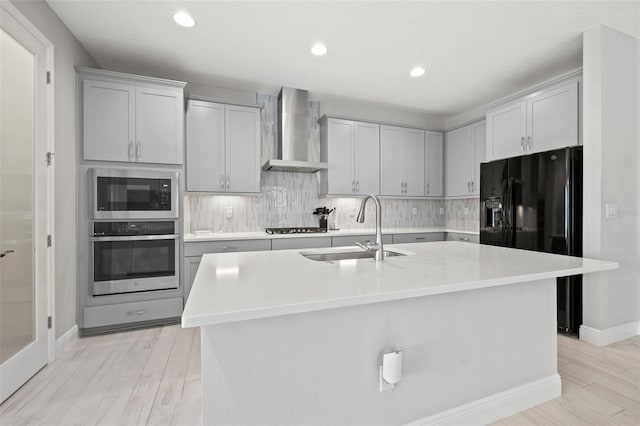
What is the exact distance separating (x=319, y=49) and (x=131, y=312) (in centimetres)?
299

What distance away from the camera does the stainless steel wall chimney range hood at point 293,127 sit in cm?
371

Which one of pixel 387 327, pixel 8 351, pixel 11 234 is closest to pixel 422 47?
pixel 387 327

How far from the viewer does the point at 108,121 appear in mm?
2762

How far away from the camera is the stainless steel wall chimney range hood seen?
12.2ft

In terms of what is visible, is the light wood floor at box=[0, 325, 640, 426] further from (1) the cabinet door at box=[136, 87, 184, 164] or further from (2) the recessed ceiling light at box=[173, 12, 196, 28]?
(2) the recessed ceiling light at box=[173, 12, 196, 28]

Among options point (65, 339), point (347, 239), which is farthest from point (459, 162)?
point (65, 339)

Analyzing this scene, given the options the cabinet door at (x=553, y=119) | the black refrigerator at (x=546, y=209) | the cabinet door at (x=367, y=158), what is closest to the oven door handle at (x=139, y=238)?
the cabinet door at (x=367, y=158)

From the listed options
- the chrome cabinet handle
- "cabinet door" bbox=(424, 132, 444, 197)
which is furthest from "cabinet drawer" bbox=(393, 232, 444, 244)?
the chrome cabinet handle

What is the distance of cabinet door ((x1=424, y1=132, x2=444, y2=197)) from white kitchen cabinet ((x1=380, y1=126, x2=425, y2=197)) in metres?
0.09

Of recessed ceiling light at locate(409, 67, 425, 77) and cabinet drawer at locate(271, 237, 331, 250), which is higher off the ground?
recessed ceiling light at locate(409, 67, 425, 77)

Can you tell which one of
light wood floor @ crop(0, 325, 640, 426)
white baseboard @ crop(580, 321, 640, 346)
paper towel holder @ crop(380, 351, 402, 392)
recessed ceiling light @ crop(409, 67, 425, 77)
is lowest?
light wood floor @ crop(0, 325, 640, 426)

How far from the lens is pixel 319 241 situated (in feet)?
11.7

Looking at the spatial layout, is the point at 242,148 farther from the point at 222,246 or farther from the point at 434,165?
the point at 434,165

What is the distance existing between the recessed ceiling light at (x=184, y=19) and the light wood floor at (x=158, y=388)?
2598 millimetres
